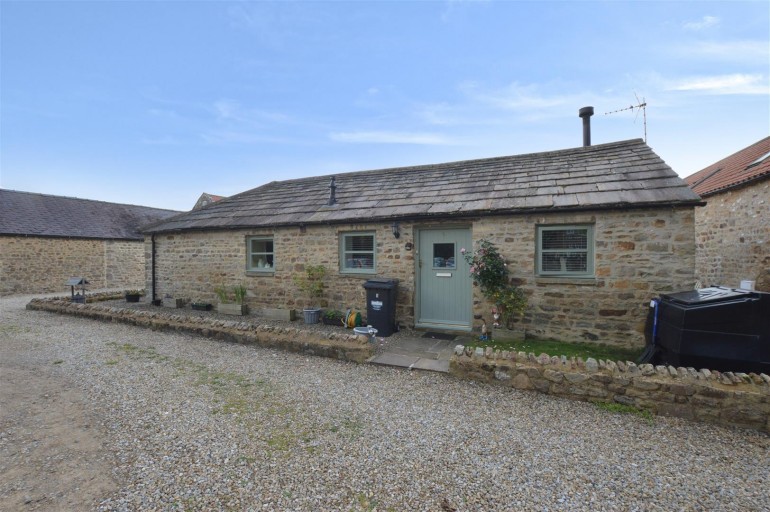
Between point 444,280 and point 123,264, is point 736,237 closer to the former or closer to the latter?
point 444,280

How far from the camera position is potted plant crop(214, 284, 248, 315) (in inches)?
428

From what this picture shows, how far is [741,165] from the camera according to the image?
11.5 metres

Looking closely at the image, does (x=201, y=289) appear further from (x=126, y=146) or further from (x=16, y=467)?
(x=126, y=146)

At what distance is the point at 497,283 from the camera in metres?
7.41

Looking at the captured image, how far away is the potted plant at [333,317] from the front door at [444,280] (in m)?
2.12

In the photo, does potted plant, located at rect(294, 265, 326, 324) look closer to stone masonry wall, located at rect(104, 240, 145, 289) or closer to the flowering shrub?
the flowering shrub

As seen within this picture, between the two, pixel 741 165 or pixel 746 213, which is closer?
pixel 746 213

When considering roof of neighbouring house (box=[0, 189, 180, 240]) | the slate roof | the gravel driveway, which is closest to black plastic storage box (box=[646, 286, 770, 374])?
the gravel driveway

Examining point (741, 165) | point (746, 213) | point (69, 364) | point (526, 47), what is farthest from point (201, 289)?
point (741, 165)

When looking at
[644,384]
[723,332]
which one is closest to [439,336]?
[644,384]

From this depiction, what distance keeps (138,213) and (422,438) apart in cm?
2765

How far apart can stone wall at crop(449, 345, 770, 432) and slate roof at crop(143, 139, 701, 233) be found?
3.44m

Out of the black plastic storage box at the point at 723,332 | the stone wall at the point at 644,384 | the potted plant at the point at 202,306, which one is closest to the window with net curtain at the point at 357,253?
the stone wall at the point at 644,384

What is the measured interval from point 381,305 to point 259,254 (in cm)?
489
